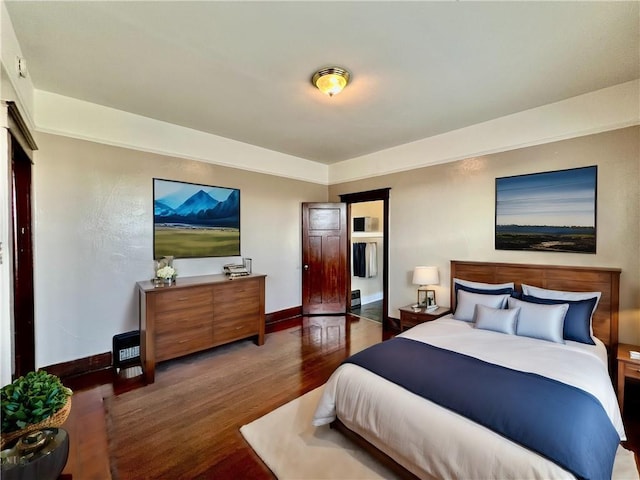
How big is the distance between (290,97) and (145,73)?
1305mm

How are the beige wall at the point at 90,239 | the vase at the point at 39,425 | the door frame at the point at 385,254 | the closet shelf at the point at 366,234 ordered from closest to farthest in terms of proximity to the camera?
the vase at the point at 39,425 < the beige wall at the point at 90,239 < the door frame at the point at 385,254 < the closet shelf at the point at 366,234

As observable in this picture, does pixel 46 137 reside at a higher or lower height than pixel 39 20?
lower

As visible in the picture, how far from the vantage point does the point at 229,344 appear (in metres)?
3.84

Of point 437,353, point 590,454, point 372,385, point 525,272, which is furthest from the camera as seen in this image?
point 525,272

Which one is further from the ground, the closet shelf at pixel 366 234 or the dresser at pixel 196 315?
the closet shelf at pixel 366 234

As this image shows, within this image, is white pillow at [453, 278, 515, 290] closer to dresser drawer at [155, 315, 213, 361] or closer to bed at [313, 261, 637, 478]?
bed at [313, 261, 637, 478]

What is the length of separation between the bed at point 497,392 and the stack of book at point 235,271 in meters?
2.19

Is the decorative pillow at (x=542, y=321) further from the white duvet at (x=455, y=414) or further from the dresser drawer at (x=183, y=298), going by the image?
the dresser drawer at (x=183, y=298)

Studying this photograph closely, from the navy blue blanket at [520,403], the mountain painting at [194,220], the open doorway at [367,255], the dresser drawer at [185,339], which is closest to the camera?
the navy blue blanket at [520,403]

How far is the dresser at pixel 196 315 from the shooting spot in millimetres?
2928

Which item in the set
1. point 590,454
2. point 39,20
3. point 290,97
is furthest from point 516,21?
point 39,20

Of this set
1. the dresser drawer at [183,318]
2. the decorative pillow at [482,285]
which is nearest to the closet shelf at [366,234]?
the decorative pillow at [482,285]

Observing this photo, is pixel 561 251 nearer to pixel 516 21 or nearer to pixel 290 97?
pixel 516 21

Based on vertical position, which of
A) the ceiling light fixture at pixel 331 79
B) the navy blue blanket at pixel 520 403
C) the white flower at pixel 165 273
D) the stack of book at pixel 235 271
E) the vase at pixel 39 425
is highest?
the ceiling light fixture at pixel 331 79
